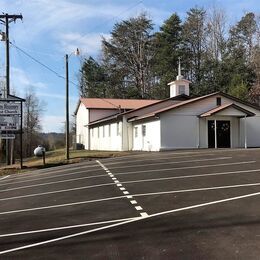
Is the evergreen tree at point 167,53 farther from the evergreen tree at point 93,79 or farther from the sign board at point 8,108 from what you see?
the sign board at point 8,108

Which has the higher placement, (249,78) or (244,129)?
(249,78)

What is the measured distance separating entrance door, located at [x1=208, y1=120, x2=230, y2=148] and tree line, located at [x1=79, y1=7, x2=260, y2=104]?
2939 cm

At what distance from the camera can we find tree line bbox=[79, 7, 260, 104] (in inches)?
2793

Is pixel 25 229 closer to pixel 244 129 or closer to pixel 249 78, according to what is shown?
pixel 244 129

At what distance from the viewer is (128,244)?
779cm

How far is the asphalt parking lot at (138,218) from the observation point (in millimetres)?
7496

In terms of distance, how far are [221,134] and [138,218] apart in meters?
29.0

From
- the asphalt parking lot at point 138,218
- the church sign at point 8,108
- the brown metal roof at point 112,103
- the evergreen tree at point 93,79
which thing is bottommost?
the asphalt parking lot at point 138,218

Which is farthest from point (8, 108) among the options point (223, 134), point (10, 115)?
point (223, 134)

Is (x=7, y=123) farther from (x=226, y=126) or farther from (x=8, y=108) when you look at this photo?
(x=226, y=126)

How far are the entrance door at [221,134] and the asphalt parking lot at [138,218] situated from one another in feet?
66.9

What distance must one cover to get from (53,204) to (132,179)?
4.70 m

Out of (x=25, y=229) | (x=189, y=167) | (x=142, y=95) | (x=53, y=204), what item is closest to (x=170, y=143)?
(x=189, y=167)

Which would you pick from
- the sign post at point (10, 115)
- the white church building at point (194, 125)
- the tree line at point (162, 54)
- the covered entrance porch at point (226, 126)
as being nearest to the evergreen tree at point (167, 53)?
the tree line at point (162, 54)
